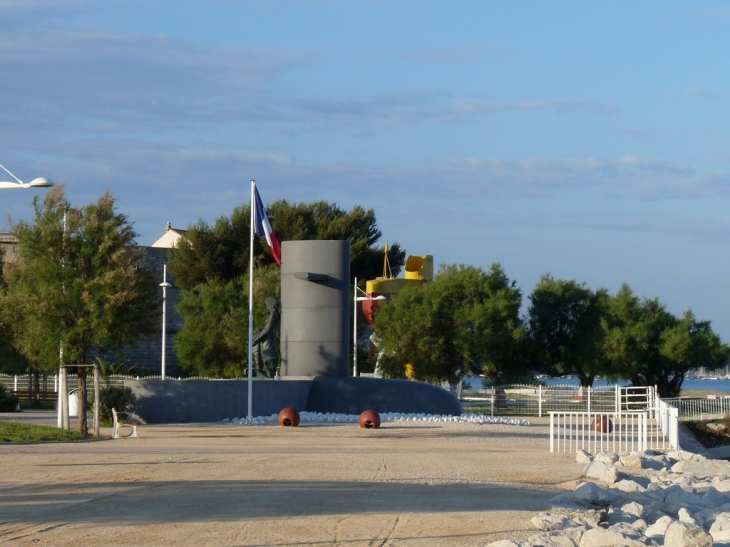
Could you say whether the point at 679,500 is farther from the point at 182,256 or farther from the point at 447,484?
the point at 182,256

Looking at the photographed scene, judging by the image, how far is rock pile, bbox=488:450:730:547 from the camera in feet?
33.0

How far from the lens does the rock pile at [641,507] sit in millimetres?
10047

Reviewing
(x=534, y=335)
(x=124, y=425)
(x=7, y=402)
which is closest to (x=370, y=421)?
A: (x=124, y=425)

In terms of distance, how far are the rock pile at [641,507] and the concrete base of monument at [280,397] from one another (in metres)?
14.1

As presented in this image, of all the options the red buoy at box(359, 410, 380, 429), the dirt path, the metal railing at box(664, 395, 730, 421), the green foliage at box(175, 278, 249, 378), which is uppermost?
the green foliage at box(175, 278, 249, 378)

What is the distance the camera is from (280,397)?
31828 mm

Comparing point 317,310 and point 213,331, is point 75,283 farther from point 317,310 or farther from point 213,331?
point 213,331

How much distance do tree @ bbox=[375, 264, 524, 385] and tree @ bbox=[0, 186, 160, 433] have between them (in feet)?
83.1

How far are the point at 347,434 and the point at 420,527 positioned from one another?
1505cm

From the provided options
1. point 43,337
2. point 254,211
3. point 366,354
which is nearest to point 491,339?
point 366,354

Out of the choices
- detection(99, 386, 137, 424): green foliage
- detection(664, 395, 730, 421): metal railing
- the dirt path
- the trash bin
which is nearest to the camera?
the dirt path

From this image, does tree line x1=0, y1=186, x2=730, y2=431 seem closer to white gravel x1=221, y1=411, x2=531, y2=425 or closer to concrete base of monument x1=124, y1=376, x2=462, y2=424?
concrete base of monument x1=124, y1=376, x2=462, y2=424

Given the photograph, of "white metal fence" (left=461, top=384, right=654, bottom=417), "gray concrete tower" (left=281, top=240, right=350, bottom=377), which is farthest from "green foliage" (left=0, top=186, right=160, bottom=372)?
"white metal fence" (left=461, top=384, right=654, bottom=417)

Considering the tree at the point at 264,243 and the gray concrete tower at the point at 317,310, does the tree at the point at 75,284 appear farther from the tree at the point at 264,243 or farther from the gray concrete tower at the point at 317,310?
the tree at the point at 264,243
